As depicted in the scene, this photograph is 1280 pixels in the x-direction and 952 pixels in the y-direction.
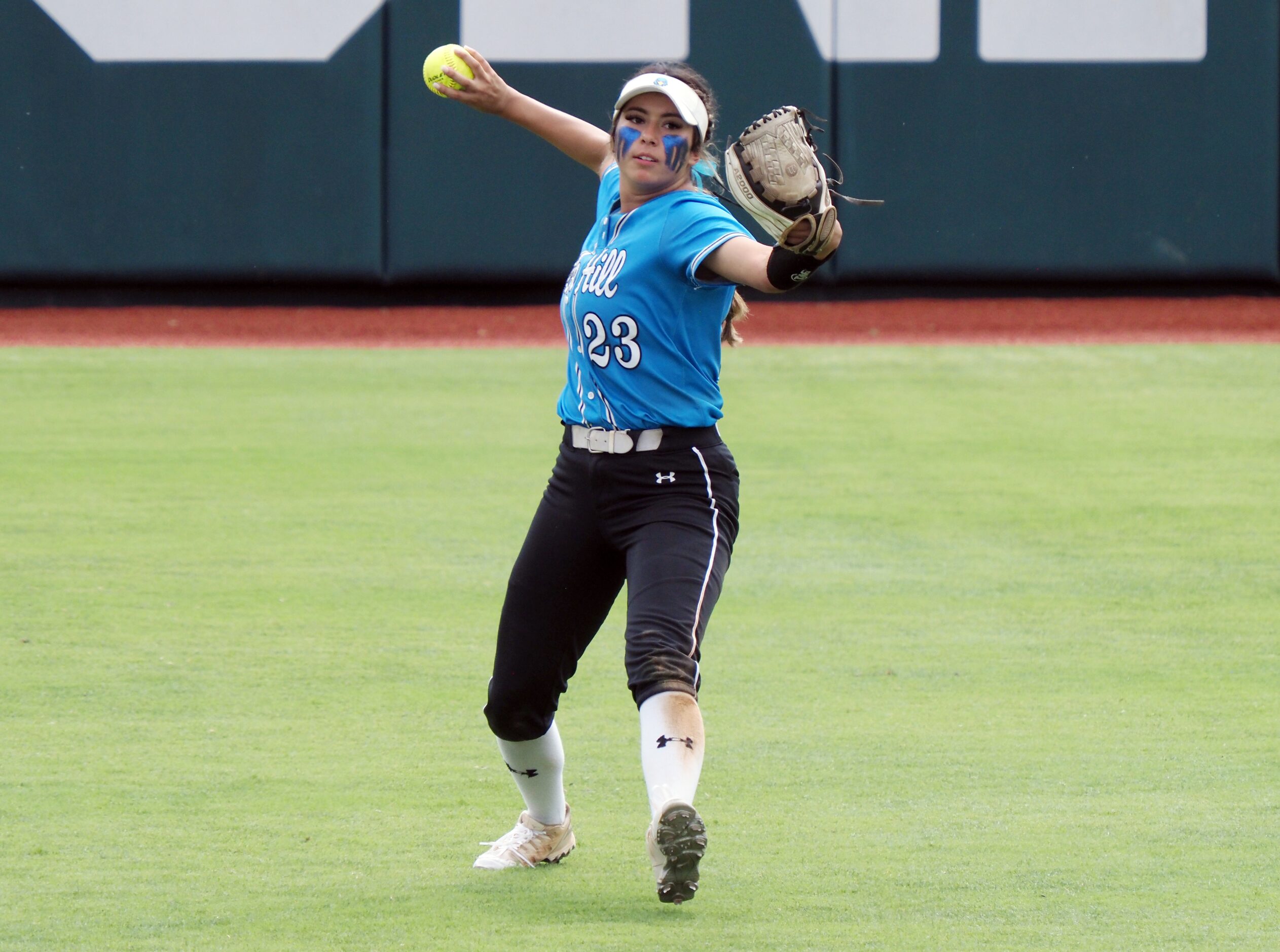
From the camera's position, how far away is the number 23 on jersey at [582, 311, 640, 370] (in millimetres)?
3730

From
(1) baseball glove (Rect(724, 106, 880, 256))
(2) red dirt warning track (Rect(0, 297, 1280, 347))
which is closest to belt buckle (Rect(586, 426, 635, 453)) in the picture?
(1) baseball glove (Rect(724, 106, 880, 256))

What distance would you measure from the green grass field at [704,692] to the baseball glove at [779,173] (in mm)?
Answer: 1438

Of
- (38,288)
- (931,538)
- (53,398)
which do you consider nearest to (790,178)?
(931,538)

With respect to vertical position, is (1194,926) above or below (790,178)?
below

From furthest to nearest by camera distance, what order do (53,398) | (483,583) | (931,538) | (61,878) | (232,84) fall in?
(232,84), (53,398), (931,538), (483,583), (61,878)

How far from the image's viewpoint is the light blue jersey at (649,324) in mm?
3695

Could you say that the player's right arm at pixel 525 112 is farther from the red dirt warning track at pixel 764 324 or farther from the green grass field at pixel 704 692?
the red dirt warning track at pixel 764 324

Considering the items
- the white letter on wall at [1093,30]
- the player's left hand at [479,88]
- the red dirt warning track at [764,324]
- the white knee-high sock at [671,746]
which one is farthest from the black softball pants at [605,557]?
the white letter on wall at [1093,30]

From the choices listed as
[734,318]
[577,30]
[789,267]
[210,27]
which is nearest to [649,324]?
[734,318]

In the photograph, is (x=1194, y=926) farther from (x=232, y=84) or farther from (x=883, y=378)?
(x=232, y=84)

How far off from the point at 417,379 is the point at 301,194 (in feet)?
11.9

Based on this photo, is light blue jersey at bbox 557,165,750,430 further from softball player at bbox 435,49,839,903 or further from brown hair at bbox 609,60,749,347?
brown hair at bbox 609,60,749,347

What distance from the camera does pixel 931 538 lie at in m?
7.71

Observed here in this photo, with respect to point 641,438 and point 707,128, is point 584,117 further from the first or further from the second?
point 641,438
